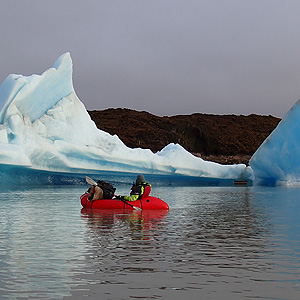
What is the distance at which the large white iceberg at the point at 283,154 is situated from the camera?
26.6m

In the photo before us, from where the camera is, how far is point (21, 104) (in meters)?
23.1

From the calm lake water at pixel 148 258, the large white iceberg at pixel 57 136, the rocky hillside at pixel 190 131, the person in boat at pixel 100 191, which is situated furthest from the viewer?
the rocky hillside at pixel 190 131

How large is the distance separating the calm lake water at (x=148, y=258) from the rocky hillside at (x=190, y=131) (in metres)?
68.9

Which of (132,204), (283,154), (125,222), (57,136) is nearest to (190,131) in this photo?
(283,154)

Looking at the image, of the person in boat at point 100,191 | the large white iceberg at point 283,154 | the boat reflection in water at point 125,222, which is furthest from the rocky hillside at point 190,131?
the boat reflection in water at point 125,222

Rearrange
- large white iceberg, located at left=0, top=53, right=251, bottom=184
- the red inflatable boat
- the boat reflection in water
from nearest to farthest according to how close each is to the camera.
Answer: the boat reflection in water → the red inflatable boat → large white iceberg, located at left=0, top=53, right=251, bottom=184

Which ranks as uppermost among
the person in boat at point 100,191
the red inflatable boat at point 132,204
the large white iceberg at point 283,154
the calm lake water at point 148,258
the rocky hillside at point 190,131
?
the rocky hillside at point 190,131

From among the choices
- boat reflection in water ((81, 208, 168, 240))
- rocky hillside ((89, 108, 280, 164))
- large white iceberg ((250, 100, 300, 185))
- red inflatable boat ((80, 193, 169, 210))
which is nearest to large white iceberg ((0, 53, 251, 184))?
large white iceberg ((250, 100, 300, 185))

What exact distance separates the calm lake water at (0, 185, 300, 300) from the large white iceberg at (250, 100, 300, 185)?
16.5 m

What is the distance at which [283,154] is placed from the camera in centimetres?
2739

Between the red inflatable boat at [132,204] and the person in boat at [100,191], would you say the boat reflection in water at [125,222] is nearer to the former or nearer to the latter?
the red inflatable boat at [132,204]

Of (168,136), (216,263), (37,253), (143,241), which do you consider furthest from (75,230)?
(168,136)

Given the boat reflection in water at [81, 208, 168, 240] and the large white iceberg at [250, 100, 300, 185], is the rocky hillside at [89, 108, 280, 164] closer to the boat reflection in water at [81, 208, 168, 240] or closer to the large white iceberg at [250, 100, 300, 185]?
the large white iceberg at [250, 100, 300, 185]

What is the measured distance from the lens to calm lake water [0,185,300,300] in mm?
4500
